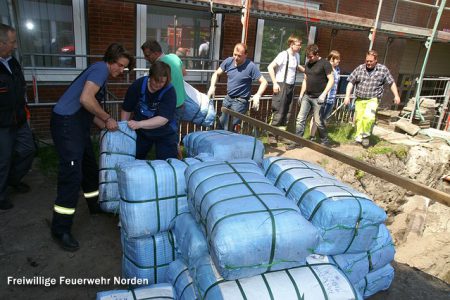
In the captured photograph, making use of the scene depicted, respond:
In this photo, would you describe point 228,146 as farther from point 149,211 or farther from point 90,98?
point 90,98

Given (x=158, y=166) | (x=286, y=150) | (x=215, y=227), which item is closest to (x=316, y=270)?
(x=215, y=227)

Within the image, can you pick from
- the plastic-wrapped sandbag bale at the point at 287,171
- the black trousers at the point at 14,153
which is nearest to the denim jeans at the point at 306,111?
the plastic-wrapped sandbag bale at the point at 287,171

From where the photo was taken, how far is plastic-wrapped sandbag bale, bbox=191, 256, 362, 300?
73.7 inches

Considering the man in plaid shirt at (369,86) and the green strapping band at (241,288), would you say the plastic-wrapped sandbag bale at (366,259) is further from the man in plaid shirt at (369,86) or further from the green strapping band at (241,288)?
the man in plaid shirt at (369,86)

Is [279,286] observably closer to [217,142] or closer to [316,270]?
[316,270]

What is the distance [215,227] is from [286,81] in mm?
4592

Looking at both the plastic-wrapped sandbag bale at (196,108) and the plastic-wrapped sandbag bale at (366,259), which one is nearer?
the plastic-wrapped sandbag bale at (366,259)

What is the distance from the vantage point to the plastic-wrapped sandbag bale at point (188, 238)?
2.19 meters

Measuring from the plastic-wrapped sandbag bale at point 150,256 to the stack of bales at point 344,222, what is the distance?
3.27 ft

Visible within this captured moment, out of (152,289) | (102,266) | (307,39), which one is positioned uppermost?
(307,39)

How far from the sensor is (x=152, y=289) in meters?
2.20

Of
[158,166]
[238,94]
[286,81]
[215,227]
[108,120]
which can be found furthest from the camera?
[286,81]

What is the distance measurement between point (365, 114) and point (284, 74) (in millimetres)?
1849

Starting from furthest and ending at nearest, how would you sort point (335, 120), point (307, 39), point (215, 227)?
point (307, 39) → point (335, 120) → point (215, 227)
